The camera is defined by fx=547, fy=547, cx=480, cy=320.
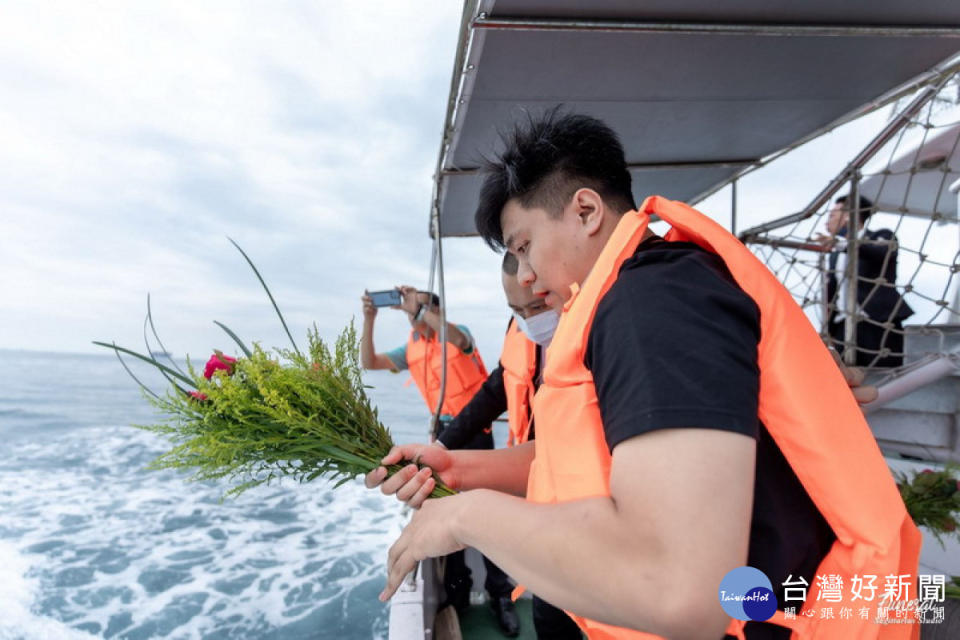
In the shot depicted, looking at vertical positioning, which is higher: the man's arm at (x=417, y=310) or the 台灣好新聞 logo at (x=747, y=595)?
the man's arm at (x=417, y=310)

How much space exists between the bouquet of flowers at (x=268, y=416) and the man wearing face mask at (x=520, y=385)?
110 cm

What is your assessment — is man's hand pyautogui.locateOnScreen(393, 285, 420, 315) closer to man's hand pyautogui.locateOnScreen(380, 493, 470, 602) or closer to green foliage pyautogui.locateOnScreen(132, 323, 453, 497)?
green foliage pyautogui.locateOnScreen(132, 323, 453, 497)

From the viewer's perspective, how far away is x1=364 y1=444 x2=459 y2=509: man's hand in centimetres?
135

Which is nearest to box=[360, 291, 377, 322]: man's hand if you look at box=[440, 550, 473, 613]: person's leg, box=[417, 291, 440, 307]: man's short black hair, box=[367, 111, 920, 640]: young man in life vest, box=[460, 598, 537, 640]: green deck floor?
box=[417, 291, 440, 307]: man's short black hair

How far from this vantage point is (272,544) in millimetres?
8086

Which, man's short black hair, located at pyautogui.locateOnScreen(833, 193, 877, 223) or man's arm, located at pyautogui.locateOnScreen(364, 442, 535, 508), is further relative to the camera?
man's short black hair, located at pyautogui.locateOnScreen(833, 193, 877, 223)

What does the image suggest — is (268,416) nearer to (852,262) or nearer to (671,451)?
(671,451)

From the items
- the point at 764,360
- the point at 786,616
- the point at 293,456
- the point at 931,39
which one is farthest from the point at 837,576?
the point at 931,39

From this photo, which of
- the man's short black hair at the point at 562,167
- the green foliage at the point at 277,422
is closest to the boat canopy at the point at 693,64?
the man's short black hair at the point at 562,167

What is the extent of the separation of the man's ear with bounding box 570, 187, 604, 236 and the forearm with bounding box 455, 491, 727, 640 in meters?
0.58

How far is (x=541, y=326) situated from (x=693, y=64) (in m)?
1.22

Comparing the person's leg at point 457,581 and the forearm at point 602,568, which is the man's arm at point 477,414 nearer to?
the person's leg at point 457,581

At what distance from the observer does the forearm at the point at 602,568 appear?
23.4 inches

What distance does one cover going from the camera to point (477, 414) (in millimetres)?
3186
